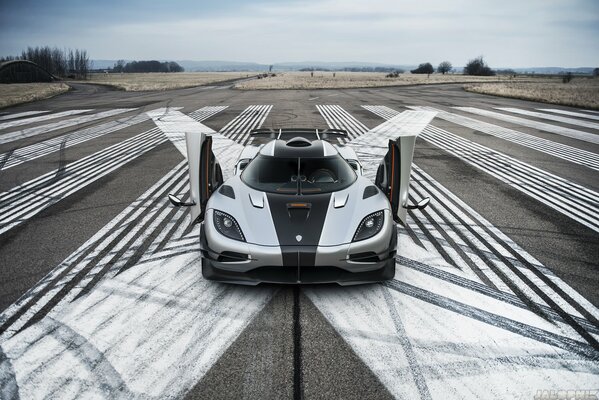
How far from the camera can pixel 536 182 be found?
8531 millimetres

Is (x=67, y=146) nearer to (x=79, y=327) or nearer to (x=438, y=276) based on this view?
(x=79, y=327)

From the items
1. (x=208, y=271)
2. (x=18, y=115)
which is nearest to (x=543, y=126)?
(x=208, y=271)

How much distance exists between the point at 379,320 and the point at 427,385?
81 centimetres

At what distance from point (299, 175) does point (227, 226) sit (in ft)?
4.11

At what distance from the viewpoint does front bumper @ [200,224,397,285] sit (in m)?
3.64

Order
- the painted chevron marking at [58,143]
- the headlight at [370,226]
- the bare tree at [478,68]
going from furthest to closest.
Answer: the bare tree at [478,68] → the painted chevron marking at [58,143] → the headlight at [370,226]

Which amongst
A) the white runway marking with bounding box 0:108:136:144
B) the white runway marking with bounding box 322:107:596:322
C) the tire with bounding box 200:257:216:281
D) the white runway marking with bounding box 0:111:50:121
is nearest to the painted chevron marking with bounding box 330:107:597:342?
the white runway marking with bounding box 322:107:596:322

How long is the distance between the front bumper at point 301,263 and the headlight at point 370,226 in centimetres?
9

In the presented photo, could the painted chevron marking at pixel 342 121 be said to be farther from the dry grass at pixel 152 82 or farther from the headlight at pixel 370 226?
the dry grass at pixel 152 82

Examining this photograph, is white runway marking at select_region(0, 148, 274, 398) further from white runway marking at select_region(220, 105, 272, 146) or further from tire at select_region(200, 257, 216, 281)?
white runway marking at select_region(220, 105, 272, 146)

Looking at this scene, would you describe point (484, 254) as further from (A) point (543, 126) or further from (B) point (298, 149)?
(A) point (543, 126)

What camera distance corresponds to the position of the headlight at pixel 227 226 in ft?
12.8

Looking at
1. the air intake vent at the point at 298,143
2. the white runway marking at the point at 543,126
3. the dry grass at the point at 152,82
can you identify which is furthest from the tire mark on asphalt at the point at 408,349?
the dry grass at the point at 152,82

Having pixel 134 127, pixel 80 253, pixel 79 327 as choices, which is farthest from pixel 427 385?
pixel 134 127
